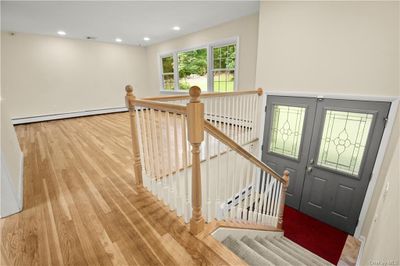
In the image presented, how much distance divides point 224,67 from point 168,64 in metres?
2.86

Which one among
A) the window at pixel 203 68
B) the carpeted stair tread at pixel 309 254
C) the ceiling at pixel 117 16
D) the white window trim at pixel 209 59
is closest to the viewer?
the carpeted stair tread at pixel 309 254

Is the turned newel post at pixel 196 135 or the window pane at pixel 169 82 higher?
the window pane at pixel 169 82

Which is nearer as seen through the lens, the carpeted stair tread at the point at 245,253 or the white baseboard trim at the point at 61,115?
the carpeted stair tread at the point at 245,253

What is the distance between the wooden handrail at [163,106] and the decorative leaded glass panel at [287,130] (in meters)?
2.70

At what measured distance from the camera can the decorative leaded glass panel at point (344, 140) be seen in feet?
8.85

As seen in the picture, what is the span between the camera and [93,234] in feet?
5.19

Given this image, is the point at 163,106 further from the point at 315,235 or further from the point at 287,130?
the point at 315,235


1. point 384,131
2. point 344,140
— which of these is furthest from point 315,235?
point 384,131

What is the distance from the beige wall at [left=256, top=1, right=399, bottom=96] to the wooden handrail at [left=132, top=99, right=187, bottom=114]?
103 inches

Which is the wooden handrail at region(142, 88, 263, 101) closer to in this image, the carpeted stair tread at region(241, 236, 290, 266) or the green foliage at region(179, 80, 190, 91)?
the carpeted stair tread at region(241, 236, 290, 266)

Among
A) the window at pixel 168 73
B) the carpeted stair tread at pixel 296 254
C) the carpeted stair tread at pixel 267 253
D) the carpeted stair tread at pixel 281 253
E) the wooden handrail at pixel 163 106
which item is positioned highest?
the window at pixel 168 73

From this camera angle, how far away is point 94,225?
1.68 m

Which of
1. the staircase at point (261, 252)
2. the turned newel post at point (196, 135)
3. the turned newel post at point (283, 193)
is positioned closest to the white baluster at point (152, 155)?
the turned newel post at point (196, 135)

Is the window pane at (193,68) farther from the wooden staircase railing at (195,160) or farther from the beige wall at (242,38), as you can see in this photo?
the wooden staircase railing at (195,160)
